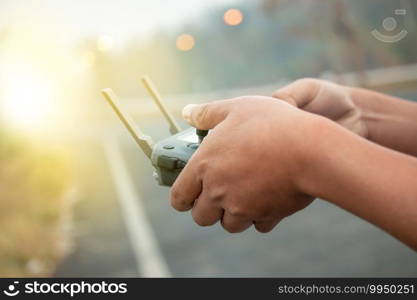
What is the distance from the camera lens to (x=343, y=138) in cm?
158

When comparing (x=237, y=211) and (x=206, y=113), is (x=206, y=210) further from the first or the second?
(x=206, y=113)

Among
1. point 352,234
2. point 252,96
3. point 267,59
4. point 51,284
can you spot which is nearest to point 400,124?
point 252,96

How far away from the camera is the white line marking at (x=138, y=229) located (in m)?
8.79

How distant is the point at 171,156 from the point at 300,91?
2.62 feet

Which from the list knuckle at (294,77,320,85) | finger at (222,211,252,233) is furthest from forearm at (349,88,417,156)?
finger at (222,211,252,233)

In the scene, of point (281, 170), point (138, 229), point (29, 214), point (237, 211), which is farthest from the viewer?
point (138, 229)

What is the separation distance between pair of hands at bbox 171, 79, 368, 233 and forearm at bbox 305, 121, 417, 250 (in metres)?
0.03

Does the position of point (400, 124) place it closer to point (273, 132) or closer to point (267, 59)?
point (273, 132)

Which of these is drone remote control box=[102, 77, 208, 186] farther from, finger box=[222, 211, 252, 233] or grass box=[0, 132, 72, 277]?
grass box=[0, 132, 72, 277]

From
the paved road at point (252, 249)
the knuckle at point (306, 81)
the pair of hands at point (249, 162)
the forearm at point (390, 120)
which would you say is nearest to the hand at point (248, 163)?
the pair of hands at point (249, 162)

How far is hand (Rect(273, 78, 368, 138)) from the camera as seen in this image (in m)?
2.41

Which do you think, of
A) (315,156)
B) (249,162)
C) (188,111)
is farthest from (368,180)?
(188,111)

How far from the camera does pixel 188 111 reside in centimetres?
194

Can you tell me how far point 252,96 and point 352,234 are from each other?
854 centimetres
